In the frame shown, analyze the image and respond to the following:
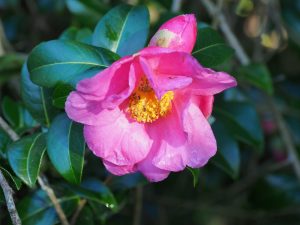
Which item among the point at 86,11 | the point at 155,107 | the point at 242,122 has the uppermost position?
the point at 155,107

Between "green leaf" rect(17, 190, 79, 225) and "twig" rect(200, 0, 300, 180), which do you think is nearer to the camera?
"green leaf" rect(17, 190, 79, 225)

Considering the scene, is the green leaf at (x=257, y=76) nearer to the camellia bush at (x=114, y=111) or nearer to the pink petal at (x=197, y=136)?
the camellia bush at (x=114, y=111)

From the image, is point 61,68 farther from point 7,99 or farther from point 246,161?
point 246,161

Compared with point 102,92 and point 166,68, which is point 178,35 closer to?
point 166,68

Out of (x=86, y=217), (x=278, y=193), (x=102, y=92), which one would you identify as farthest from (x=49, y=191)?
(x=278, y=193)

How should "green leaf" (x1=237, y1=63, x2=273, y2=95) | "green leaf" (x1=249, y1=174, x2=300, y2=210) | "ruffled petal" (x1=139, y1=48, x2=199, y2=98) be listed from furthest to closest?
"green leaf" (x1=249, y1=174, x2=300, y2=210)
"green leaf" (x1=237, y1=63, x2=273, y2=95)
"ruffled petal" (x1=139, y1=48, x2=199, y2=98)

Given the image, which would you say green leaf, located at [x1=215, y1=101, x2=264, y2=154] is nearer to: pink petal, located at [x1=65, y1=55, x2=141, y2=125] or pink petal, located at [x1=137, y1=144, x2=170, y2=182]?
pink petal, located at [x1=137, y1=144, x2=170, y2=182]

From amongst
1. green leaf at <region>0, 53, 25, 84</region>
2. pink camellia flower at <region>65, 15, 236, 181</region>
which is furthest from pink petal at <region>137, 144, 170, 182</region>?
green leaf at <region>0, 53, 25, 84</region>
